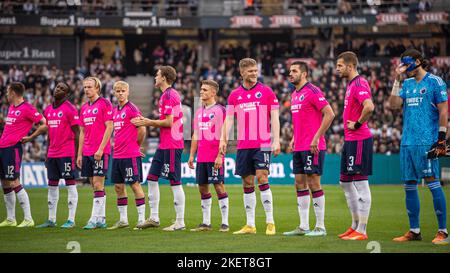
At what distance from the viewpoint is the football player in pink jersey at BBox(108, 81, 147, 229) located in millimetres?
14094

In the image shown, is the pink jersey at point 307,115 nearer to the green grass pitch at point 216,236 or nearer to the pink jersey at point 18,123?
the green grass pitch at point 216,236

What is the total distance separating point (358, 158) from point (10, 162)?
7.05 m

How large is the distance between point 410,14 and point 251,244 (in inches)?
1330

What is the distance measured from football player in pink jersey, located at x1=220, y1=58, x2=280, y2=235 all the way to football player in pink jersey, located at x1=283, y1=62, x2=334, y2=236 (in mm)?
481

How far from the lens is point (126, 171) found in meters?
14.1

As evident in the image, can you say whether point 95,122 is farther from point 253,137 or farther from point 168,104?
point 253,137

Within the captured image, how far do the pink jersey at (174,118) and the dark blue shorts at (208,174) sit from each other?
649mm

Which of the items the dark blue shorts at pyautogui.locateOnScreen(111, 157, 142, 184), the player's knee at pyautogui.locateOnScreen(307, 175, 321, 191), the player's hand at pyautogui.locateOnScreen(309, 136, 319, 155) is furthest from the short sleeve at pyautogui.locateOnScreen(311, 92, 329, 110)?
the dark blue shorts at pyautogui.locateOnScreen(111, 157, 142, 184)

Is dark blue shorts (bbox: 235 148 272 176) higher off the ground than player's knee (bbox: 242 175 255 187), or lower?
higher

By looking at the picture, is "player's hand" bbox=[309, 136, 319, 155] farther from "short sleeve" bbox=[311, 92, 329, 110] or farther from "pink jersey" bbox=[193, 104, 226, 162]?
"pink jersey" bbox=[193, 104, 226, 162]

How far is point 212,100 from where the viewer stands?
14133 millimetres

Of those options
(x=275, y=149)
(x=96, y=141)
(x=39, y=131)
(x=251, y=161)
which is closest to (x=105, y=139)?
(x=96, y=141)

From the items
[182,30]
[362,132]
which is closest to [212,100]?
[362,132]

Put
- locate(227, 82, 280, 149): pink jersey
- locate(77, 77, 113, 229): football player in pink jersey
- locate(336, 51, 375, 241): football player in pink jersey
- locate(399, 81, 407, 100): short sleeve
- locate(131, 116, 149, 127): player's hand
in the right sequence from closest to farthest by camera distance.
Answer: locate(336, 51, 375, 241): football player in pink jersey
locate(399, 81, 407, 100): short sleeve
locate(227, 82, 280, 149): pink jersey
locate(131, 116, 149, 127): player's hand
locate(77, 77, 113, 229): football player in pink jersey
